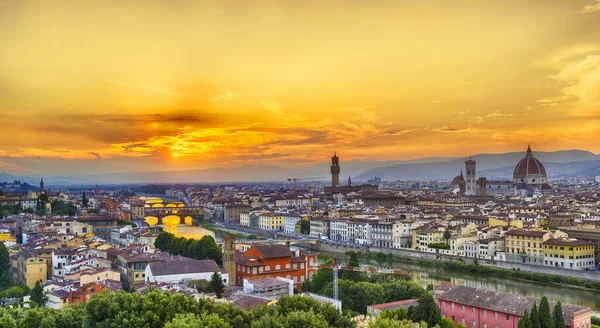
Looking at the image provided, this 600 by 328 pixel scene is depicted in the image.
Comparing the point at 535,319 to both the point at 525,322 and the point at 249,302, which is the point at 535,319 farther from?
the point at 249,302

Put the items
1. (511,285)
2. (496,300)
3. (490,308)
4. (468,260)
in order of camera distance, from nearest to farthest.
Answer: (490,308) < (496,300) < (511,285) < (468,260)

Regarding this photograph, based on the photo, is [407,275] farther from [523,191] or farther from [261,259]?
[523,191]

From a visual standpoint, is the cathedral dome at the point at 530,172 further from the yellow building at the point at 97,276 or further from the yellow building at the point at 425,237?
the yellow building at the point at 97,276

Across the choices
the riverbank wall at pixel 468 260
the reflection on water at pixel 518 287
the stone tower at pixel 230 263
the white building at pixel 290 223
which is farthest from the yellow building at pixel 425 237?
the white building at pixel 290 223

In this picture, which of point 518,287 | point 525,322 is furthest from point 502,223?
point 525,322

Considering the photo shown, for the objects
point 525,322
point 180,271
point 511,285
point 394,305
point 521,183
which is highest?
point 521,183

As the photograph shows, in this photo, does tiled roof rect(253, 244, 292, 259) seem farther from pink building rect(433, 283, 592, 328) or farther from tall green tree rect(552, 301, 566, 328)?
tall green tree rect(552, 301, 566, 328)
